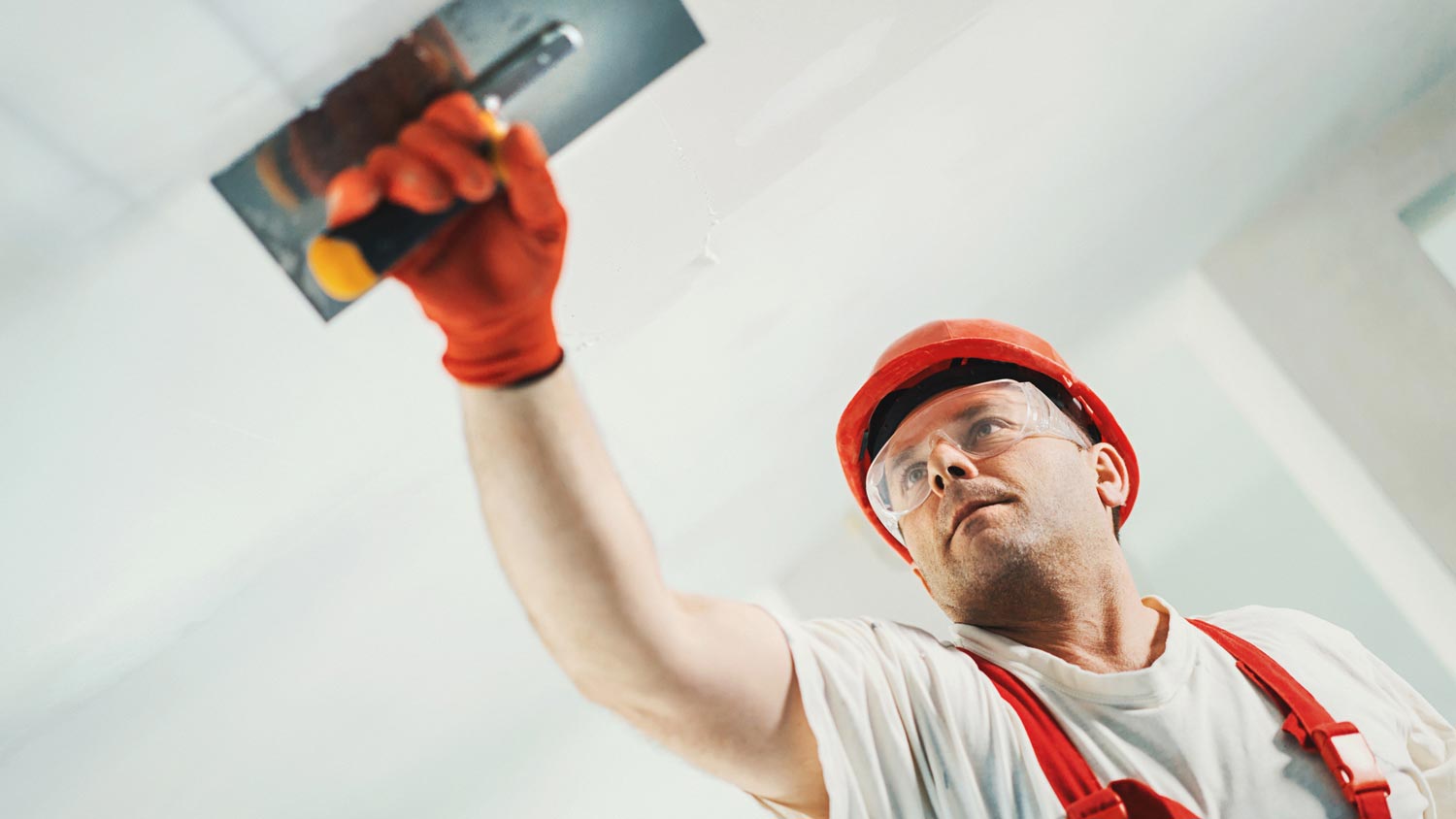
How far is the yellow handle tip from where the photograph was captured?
24.3 inches

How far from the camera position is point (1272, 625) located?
1.43 metres

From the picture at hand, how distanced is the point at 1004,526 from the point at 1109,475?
36cm

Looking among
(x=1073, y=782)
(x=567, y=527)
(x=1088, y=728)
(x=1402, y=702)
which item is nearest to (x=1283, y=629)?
(x=1402, y=702)

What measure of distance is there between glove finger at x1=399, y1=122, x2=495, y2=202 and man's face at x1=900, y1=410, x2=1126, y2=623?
0.85 m

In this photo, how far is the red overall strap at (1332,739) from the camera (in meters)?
1.09

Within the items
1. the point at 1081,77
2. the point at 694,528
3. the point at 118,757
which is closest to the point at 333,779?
the point at 118,757

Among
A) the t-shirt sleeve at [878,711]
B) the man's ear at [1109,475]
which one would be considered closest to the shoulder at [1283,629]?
the man's ear at [1109,475]

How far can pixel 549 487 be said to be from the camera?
0.73 m

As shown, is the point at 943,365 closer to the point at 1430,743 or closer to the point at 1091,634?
the point at 1091,634

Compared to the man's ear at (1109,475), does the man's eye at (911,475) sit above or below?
above

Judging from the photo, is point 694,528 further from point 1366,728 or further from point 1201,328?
point 1201,328

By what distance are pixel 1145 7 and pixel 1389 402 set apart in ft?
6.16

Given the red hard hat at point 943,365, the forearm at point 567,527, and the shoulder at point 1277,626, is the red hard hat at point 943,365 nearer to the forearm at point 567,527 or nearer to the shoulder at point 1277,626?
the shoulder at point 1277,626

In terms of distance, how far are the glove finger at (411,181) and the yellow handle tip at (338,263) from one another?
0.16 feet
